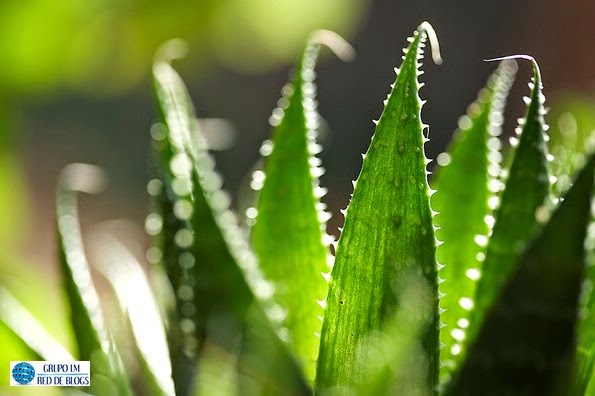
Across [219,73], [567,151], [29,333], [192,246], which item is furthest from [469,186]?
[219,73]

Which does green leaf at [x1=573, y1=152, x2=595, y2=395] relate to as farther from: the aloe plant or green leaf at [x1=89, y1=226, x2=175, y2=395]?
green leaf at [x1=89, y1=226, x2=175, y2=395]

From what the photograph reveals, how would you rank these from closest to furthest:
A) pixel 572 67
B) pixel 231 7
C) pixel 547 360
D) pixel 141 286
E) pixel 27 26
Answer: pixel 547 360 → pixel 141 286 → pixel 27 26 → pixel 231 7 → pixel 572 67

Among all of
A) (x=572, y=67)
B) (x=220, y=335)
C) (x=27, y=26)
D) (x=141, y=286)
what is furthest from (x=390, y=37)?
(x=220, y=335)

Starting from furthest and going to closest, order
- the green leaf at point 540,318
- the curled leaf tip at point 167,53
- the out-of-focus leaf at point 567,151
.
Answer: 1. the curled leaf tip at point 167,53
2. the out-of-focus leaf at point 567,151
3. the green leaf at point 540,318

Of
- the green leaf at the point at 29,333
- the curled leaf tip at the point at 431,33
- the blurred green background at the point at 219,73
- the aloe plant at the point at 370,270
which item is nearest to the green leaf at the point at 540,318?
the aloe plant at the point at 370,270

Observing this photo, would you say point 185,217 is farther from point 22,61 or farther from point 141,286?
point 22,61

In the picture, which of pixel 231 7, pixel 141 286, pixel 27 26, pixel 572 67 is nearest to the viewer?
pixel 141 286

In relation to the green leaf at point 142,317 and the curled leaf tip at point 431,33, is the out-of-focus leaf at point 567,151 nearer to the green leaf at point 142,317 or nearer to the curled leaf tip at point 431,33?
the curled leaf tip at point 431,33

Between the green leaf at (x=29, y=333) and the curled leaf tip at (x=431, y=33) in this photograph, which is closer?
the curled leaf tip at (x=431, y=33)

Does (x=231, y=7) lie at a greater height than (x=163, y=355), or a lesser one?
greater
